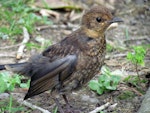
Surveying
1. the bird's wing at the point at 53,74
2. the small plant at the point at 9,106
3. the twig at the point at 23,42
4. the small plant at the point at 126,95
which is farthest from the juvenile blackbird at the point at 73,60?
the twig at the point at 23,42

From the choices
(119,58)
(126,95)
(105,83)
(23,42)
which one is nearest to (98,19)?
(105,83)

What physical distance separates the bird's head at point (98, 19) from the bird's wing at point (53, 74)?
0.45 m

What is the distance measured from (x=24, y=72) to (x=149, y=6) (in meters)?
4.11

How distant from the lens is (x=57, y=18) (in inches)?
319

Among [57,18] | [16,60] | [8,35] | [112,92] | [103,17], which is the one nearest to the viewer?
[103,17]

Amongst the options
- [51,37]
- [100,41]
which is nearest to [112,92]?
[100,41]

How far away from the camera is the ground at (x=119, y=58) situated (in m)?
5.34

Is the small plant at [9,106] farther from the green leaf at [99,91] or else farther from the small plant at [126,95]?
the small plant at [126,95]

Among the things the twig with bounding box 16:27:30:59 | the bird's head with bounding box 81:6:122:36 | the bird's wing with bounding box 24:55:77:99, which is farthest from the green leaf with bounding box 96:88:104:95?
the twig with bounding box 16:27:30:59

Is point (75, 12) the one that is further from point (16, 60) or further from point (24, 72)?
point (24, 72)

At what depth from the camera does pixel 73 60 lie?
16.1ft

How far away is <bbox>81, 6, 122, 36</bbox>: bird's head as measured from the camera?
201 inches

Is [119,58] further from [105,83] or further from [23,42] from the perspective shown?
[23,42]

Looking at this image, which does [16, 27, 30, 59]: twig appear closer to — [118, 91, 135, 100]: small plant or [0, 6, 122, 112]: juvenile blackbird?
[0, 6, 122, 112]: juvenile blackbird
